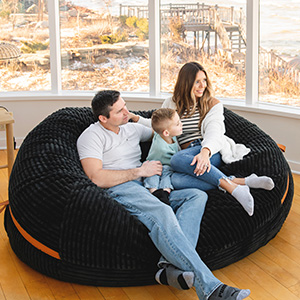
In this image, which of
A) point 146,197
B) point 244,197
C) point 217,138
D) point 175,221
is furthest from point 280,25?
point 175,221

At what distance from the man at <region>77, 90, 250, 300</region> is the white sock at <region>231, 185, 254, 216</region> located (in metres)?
0.20

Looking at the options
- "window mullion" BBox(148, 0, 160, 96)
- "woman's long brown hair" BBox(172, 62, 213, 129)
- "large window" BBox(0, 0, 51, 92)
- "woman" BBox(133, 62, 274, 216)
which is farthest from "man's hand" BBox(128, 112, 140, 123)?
"large window" BBox(0, 0, 51, 92)

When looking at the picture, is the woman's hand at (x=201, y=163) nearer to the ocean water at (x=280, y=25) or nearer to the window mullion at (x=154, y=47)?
the ocean water at (x=280, y=25)

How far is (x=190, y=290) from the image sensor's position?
101 inches

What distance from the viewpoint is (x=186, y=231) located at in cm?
255

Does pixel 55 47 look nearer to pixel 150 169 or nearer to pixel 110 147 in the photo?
pixel 110 147

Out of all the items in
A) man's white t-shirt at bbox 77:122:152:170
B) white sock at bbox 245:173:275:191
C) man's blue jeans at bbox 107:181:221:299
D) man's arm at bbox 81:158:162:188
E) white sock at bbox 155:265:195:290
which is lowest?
white sock at bbox 155:265:195:290

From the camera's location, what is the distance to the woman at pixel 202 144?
295cm

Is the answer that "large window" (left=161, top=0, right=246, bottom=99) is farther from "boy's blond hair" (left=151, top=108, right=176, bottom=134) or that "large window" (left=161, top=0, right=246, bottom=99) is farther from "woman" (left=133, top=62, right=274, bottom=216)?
"boy's blond hair" (left=151, top=108, right=176, bottom=134)

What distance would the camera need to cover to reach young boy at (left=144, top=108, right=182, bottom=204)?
2924 mm

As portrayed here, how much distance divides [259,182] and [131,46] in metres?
2.92

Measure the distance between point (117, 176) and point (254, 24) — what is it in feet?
7.72

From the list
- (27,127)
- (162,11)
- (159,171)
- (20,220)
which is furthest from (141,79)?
(20,220)

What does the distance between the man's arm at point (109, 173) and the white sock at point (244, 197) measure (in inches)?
18.4
